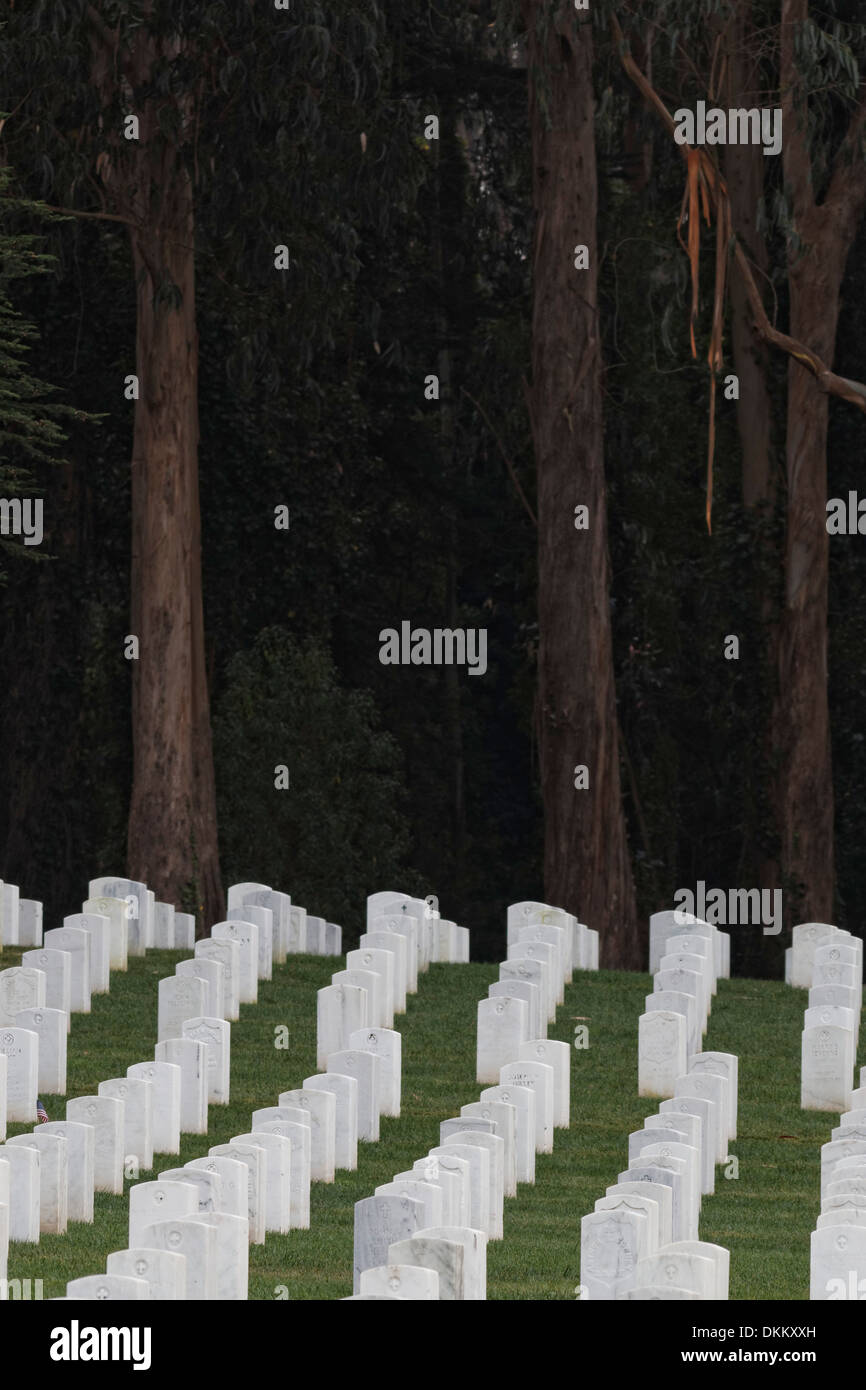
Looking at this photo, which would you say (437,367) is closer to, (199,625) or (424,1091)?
(199,625)

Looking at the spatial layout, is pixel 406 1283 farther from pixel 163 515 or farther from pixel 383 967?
pixel 163 515

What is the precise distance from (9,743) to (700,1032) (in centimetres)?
1400

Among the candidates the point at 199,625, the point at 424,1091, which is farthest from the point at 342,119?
the point at 424,1091

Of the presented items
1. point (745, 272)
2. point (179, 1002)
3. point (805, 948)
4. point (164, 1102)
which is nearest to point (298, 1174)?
point (164, 1102)

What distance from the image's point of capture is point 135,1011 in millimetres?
15039

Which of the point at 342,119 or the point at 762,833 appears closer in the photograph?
the point at 342,119

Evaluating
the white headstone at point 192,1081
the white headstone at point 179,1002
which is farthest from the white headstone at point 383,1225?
the white headstone at point 179,1002

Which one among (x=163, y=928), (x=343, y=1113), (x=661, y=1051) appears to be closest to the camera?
(x=343, y=1113)

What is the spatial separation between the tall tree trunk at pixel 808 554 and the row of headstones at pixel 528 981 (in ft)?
24.4


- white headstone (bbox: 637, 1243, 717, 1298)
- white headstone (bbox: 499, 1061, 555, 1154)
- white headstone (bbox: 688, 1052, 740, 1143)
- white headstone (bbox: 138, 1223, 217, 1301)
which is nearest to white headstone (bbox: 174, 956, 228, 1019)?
white headstone (bbox: 499, 1061, 555, 1154)

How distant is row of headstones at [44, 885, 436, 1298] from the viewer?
269 inches

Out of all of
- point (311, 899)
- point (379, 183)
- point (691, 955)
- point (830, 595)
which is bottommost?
point (691, 955)

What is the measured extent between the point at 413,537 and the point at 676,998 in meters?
16.4

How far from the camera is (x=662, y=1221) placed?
784 centimetres
